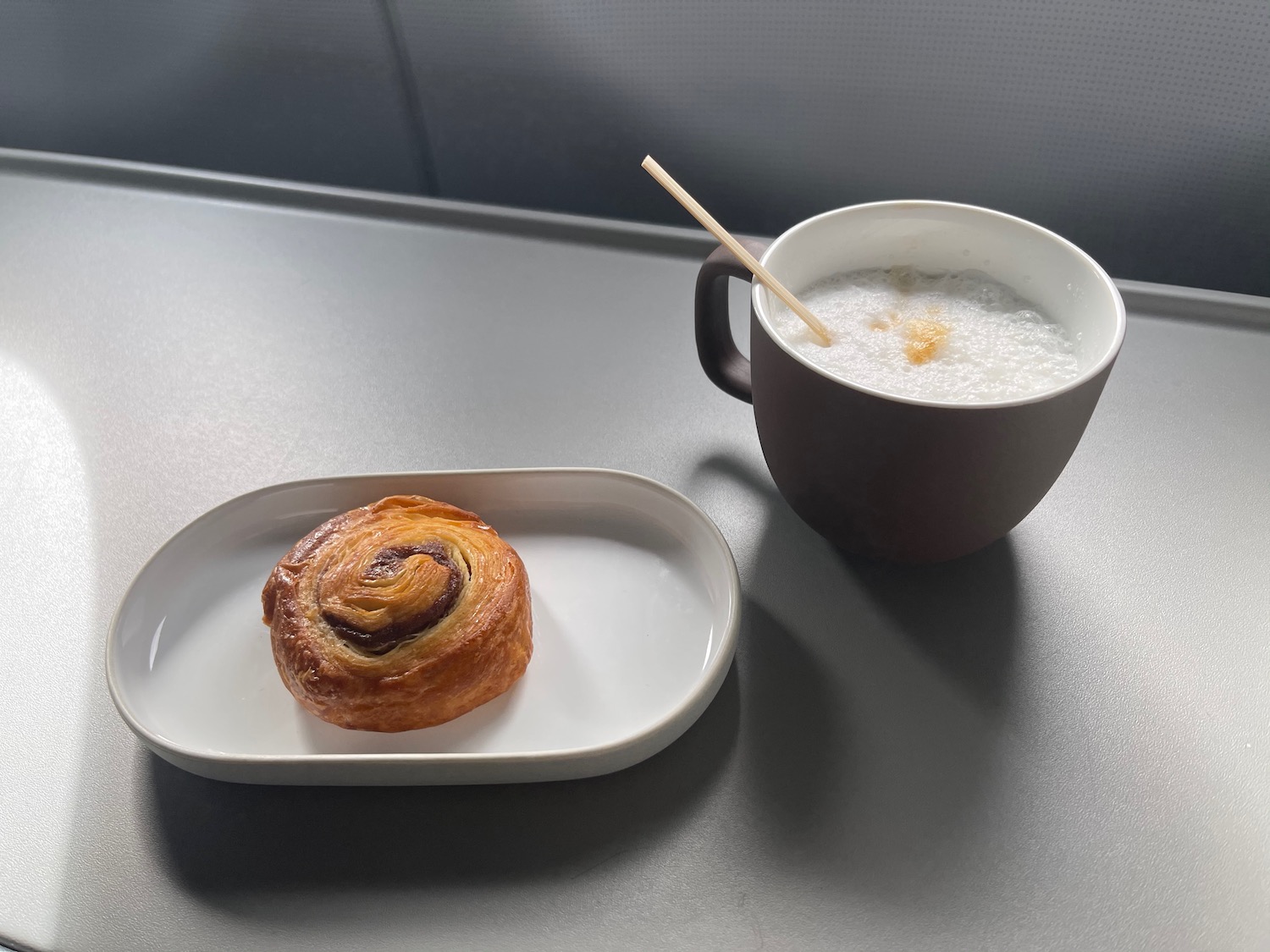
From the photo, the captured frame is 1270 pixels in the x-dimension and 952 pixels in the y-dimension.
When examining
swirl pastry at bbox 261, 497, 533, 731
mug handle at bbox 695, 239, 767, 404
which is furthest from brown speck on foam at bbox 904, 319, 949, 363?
swirl pastry at bbox 261, 497, 533, 731

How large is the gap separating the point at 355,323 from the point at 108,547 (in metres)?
0.28

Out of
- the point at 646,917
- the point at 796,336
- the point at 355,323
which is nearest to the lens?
the point at 646,917

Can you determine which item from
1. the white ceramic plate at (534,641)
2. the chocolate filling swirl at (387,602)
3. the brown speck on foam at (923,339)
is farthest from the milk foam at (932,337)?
the chocolate filling swirl at (387,602)

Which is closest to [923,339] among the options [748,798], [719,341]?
[719,341]

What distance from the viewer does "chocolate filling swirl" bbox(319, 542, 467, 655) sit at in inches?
19.9

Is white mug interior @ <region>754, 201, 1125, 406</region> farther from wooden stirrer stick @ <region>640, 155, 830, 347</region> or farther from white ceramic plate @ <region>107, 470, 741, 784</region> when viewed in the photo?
white ceramic plate @ <region>107, 470, 741, 784</region>

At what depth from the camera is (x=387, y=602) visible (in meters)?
0.51

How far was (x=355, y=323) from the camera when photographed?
82 cm

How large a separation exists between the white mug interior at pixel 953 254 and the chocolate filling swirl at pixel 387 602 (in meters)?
0.24

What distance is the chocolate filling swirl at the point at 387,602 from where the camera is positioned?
1.66ft

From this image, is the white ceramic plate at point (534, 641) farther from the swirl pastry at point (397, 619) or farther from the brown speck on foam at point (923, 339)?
the brown speck on foam at point (923, 339)

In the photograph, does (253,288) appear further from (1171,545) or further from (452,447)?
(1171,545)

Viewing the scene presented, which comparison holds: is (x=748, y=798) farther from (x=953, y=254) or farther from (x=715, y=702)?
(x=953, y=254)

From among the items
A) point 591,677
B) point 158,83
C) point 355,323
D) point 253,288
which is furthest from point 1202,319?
point 158,83
